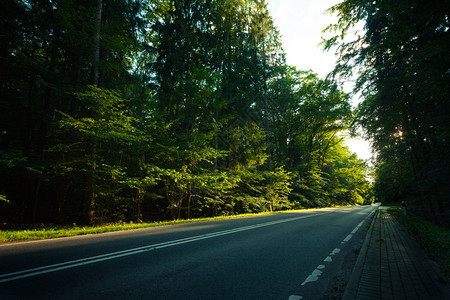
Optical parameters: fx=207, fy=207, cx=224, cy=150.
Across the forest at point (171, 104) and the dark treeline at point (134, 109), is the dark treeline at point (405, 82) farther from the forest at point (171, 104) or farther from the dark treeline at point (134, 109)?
the dark treeline at point (134, 109)

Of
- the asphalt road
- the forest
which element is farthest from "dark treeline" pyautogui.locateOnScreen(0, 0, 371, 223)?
the asphalt road

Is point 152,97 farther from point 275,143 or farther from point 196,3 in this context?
point 275,143

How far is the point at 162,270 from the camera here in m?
3.44

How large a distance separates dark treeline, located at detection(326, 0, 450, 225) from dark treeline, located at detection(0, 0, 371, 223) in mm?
1727

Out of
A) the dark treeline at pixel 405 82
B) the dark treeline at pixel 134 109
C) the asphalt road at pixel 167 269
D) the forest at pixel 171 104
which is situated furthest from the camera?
the dark treeline at pixel 134 109

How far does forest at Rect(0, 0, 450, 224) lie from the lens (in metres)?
7.69

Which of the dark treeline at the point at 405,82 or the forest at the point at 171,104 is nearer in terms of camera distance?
the dark treeline at the point at 405,82

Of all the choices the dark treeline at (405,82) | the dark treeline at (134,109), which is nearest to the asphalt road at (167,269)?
the dark treeline at (405,82)

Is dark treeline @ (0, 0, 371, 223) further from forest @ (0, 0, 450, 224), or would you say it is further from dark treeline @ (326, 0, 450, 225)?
dark treeline @ (326, 0, 450, 225)

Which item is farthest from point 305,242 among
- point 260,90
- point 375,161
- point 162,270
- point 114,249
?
point 260,90

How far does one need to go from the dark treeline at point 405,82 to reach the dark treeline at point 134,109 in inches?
68.0

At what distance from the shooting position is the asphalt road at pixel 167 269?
2.67 meters

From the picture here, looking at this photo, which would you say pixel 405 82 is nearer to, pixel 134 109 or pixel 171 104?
pixel 171 104

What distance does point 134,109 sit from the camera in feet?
49.7
